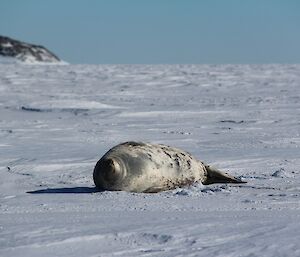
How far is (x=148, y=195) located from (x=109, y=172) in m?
0.26

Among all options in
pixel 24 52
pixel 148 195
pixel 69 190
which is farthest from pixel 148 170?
pixel 24 52

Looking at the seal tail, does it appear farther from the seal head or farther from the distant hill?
the distant hill

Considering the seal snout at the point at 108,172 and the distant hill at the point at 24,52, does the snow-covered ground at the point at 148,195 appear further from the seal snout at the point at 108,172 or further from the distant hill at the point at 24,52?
the distant hill at the point at 24,52

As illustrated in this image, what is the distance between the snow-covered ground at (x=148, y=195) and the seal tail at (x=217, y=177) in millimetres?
129

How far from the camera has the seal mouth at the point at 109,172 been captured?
163 inches

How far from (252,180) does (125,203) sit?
49.0 inches

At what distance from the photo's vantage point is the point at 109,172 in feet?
13.6

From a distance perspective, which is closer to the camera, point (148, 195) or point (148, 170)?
point (148, 195)

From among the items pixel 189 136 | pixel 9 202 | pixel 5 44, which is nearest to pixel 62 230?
pixel 9 202

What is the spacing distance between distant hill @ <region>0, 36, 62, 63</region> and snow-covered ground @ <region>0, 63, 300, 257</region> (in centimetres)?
3347

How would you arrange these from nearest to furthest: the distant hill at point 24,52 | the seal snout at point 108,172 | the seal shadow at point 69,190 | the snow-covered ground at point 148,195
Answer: the snow-covered ground at point 148,195, the seal snout at point 108,172, the seal shadow at point 69,190, the distant hill at point 24,52

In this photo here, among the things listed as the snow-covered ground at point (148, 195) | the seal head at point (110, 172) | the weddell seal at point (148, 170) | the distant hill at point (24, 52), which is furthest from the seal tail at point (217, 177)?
the distant hill at point (24, 52)

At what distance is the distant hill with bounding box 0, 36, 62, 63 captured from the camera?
45.0 m

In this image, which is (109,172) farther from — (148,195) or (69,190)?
(69,190)
